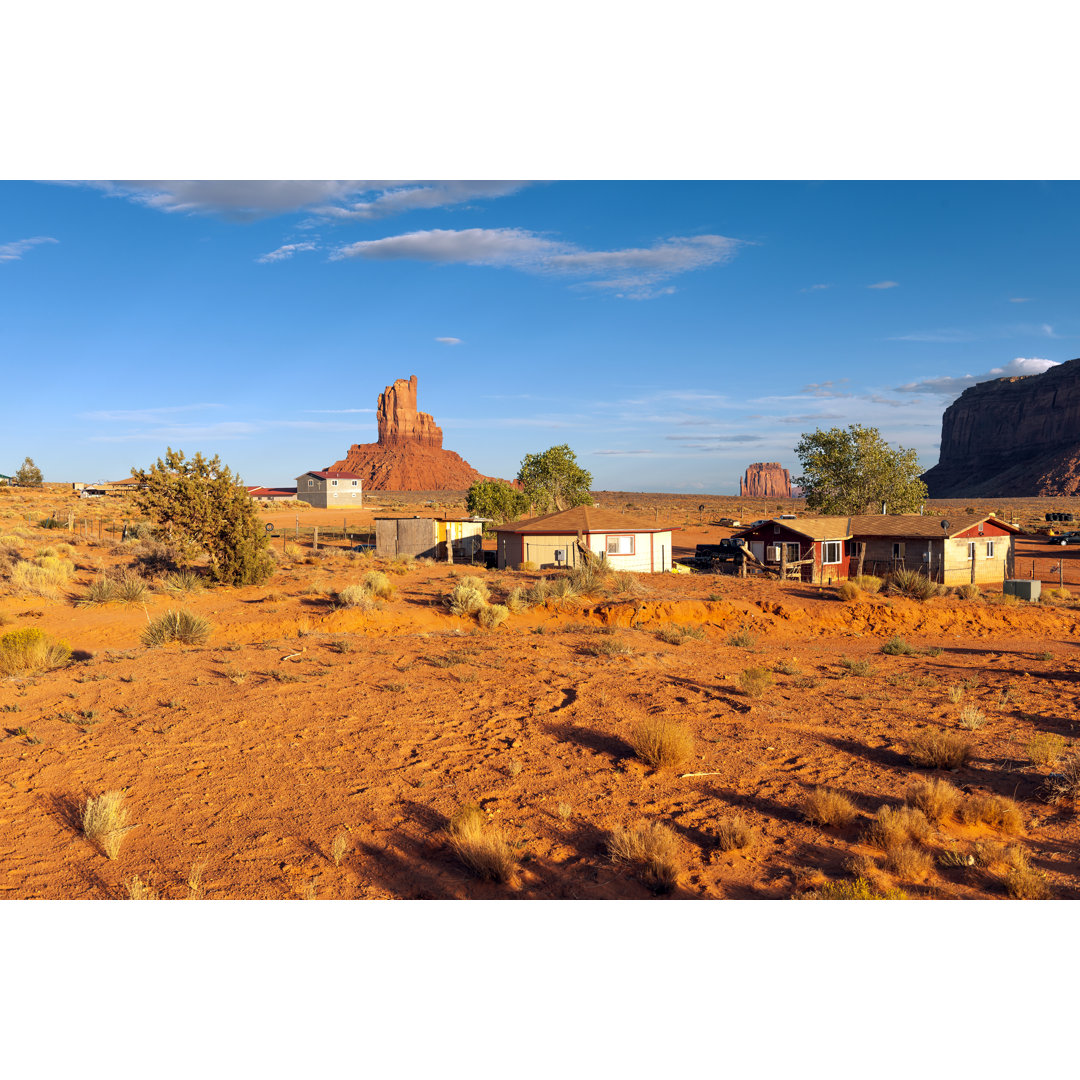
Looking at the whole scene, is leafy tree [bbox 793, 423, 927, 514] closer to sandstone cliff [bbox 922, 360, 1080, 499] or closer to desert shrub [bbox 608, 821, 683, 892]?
desert shrub [bbox 608, 821, 683, 892]

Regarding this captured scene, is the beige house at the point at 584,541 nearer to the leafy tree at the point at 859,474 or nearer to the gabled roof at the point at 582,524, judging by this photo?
the gabled roof at the point at 582,524

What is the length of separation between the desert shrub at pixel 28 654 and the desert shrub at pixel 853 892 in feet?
45.5

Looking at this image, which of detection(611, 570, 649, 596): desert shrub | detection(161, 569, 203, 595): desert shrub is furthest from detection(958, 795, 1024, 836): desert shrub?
detection(161, 569, 203, 595): desert shrub

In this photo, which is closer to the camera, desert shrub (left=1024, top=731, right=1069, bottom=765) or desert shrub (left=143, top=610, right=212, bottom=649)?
desert shrub (left=1024, top=731, right=1069, bottom=765)

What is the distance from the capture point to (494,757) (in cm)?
886

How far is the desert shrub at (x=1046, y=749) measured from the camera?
866cm

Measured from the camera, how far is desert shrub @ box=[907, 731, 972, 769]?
864 centimetres

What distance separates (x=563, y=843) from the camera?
6.74 meters

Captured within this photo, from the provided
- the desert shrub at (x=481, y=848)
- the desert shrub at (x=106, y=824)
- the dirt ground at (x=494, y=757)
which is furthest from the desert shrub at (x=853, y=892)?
the desert shrub at (x=106, y=824)

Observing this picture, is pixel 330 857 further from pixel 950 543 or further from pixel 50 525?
pixel 50 525

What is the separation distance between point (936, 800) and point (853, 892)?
2158 mm

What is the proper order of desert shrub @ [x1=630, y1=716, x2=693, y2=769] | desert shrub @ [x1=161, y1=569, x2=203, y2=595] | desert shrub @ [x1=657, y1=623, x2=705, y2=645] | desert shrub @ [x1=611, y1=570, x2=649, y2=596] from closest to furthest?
desert shrub @ [x1=630, y1=716, x2=693, y2=769] → desert shrub @ [x1=657, y1=623, x2=705, y2=645] → desert shrub @ [x1=161, y1=569, x2=203, y2=595] → desert shrub @ [x1=611, y1=570, x2=649, y2=596]

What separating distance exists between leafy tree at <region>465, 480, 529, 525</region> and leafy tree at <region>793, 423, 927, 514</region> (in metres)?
18.8

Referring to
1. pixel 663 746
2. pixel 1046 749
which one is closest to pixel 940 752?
pixel 1046 749
